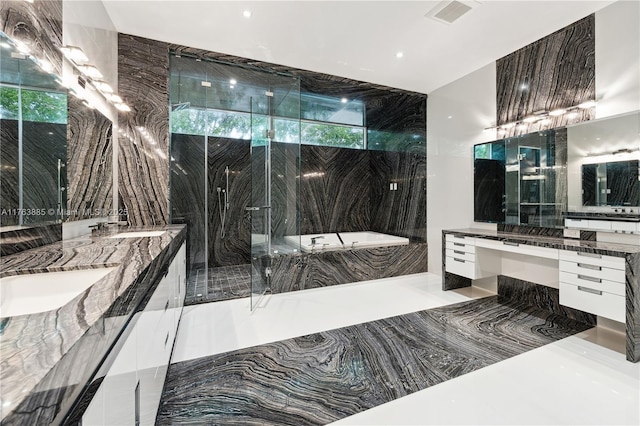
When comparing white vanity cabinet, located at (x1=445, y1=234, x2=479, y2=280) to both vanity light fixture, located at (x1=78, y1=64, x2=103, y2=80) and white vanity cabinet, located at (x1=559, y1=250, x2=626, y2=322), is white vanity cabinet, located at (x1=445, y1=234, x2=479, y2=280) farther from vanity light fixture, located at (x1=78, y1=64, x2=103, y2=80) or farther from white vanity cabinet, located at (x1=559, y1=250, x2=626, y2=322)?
vanity light fixture, located at (x1=78, y1=64, x2=103, y2=80)

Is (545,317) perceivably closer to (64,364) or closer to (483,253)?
(483,253)

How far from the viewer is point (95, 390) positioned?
0.65 metres

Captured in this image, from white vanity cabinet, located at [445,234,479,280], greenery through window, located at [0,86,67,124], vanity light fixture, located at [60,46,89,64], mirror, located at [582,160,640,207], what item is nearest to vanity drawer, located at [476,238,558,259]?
white vanity cabinet, located at [445,234,479,280]

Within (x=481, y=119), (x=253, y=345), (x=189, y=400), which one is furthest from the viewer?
(x=481, y=119)

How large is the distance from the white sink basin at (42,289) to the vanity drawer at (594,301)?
11.1 feet

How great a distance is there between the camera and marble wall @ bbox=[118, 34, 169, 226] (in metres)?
3.19

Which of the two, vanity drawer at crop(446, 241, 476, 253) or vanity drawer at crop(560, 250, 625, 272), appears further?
vanity drawer at crop(446, 241, 476, 253)

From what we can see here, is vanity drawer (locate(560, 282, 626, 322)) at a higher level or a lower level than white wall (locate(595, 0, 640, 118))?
lower

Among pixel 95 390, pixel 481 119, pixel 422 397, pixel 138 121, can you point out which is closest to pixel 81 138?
pixel 138 121

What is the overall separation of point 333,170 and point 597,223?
3.88 meters

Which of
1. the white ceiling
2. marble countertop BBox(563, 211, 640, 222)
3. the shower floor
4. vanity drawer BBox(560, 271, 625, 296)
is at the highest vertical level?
the white ceiling

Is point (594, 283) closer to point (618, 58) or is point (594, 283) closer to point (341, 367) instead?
point (618, 58)

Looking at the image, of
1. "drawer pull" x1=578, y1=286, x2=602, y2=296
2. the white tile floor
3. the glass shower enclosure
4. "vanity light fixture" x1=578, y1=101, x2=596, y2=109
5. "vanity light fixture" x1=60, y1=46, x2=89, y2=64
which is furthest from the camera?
the glass shower enclosure

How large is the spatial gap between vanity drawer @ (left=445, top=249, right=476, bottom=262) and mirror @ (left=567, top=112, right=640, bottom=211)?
3.55 ft
